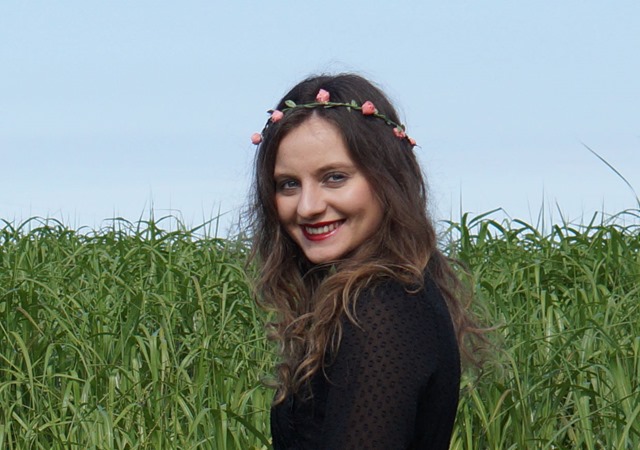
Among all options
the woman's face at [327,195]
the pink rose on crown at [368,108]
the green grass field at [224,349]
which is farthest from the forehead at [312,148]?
the green grass field at [224,349]

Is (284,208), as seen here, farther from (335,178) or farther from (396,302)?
(396,302)

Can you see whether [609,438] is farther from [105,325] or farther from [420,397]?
[105,325]

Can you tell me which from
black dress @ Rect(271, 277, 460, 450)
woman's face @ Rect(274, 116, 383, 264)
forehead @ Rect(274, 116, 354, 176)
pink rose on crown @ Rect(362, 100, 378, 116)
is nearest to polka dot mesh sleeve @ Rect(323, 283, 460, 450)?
black dress @ Rect(271, 277, 460, 450)

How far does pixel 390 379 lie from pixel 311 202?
0.45 meters

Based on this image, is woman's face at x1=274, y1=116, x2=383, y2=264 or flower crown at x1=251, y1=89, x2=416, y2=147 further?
flower crown at x1=251, y1=89, x2=416, y2=147

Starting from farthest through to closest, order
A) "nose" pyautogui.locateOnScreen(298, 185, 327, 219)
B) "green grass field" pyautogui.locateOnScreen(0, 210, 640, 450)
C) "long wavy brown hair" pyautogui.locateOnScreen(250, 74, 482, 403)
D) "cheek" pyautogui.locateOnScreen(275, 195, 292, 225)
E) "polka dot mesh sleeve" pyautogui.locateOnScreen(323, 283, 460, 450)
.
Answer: "green grass field" pyautogui.locateOnScreen(0, 210, 640, 450) → "cheek" pyautogui.locateOnScreen(275, 195, 292, 225) → "nose" pyautogui.locateOnScreen(298, 185, 327, 219) → "long wavy brown hair" pyautogui.locateOnScreen(250, 74, 482, 403) → "polka dot mesh sleeve" pyautogui.locateOnScreen(323, 283, 460, 450)

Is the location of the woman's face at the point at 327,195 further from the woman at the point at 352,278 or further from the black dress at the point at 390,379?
the black dress at the point at 390,379

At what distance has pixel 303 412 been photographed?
2021mm

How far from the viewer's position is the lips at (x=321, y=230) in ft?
6.79

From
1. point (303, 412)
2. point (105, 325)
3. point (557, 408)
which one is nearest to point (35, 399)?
point (105, 325)

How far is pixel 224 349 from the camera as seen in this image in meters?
4.23

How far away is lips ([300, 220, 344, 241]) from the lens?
2.07 metres

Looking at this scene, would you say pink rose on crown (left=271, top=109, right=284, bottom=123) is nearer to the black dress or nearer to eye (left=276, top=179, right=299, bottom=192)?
eye (left=276, top=179, right=299, bottom=192)

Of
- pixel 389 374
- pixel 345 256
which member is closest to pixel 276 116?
pixel 345 256
